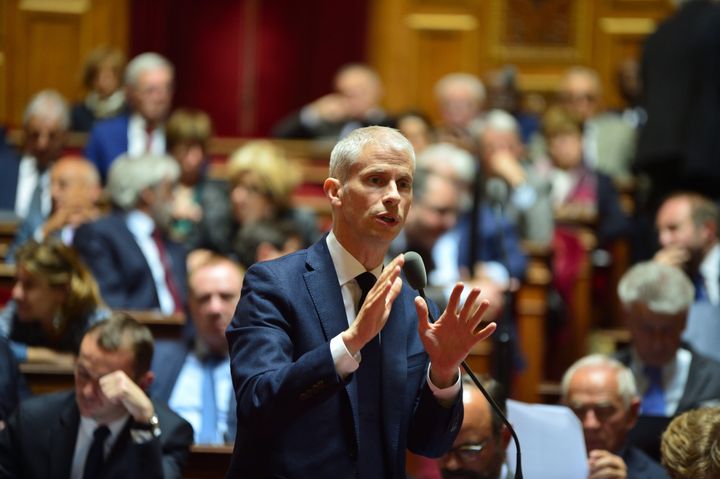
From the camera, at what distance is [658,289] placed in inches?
172

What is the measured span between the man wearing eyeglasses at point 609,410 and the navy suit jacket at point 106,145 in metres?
3.52

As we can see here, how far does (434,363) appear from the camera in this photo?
7.98ft

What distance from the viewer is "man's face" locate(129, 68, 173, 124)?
6770 millimetres

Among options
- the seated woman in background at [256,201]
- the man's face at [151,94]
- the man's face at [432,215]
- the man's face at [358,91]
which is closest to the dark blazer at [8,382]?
the seated woman in background at [256,201]

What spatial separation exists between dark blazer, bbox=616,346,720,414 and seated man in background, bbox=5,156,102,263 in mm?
2663

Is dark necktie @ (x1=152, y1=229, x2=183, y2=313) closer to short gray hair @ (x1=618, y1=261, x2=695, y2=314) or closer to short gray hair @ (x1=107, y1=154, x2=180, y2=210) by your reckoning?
short gray hair @ (x1=107, y1=154, x2=180, y2=210)

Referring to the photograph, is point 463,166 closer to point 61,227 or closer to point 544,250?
point 544,250

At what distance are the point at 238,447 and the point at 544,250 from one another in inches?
149

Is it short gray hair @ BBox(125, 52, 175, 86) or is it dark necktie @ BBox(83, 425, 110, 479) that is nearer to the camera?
dark necktie @ BBox(83, 425, 110, 479)

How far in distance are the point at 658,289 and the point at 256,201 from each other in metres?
1.96

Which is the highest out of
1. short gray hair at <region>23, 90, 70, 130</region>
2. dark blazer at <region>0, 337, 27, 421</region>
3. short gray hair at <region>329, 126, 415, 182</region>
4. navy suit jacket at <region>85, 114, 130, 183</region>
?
short gray hair at <region>23, 90, 70, 130</region>

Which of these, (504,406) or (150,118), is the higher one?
(150,118)

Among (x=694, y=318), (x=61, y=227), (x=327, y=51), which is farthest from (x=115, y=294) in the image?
(x=327, y=51)

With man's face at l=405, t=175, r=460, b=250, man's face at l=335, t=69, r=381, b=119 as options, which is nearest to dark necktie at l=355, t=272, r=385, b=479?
man's face at l=405, t=175, r=460, b=250
